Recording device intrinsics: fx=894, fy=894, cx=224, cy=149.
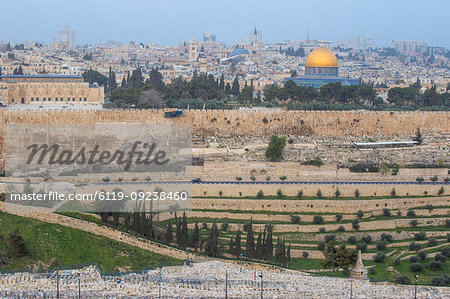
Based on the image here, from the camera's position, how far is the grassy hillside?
26844mm

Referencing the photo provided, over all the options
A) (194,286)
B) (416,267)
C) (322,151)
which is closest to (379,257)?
(416,267)

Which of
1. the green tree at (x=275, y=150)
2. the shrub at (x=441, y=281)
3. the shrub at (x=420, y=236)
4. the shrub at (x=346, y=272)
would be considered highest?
the green tree at (x=275, y=150)

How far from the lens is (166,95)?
171 ft

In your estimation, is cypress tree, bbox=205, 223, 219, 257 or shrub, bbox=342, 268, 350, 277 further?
cypress tree, bbox=205, 223, 219, 257

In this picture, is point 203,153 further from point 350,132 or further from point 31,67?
point 31,67

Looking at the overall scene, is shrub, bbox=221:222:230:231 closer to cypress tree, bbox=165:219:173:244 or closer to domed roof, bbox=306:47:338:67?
cypress tree, bbox=165:219:173:244

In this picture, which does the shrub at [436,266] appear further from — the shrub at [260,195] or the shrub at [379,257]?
the shrub at [260,195]

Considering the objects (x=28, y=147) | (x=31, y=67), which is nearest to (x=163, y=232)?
(x=28, y=147)

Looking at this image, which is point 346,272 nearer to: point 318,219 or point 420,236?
point 420,236

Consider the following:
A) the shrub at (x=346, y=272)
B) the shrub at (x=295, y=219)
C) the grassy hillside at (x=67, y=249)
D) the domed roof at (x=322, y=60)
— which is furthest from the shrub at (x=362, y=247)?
the domed roof at (x=322, y=60)

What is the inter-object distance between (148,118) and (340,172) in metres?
11.8

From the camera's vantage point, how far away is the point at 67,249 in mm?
27875

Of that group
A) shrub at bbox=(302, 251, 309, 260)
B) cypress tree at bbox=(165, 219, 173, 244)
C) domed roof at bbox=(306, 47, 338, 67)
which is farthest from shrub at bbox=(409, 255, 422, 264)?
domed roof at bbox=(306, 47, 338, 67)

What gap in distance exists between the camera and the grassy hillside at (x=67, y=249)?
88.1ft
